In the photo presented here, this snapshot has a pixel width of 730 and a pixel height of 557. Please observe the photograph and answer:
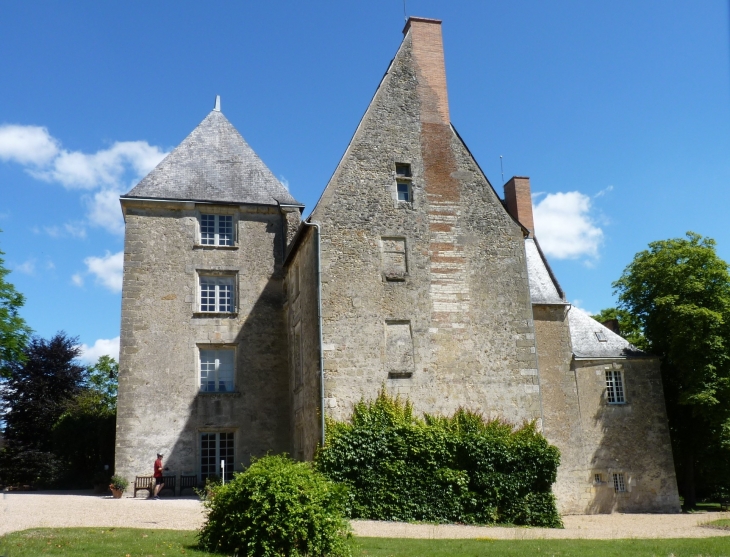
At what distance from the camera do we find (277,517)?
31.2ft

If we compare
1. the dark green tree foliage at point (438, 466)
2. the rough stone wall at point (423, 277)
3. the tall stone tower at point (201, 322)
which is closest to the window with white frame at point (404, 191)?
the rough stone wall at point (423, 277)

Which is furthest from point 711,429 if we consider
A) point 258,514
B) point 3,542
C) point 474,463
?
point 3,542

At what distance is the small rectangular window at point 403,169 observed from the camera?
62.6 feet

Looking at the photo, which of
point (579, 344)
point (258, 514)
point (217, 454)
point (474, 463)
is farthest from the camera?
point (579, 344)

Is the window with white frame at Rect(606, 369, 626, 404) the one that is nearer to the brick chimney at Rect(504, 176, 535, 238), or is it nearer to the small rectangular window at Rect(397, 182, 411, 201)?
the brick chimney at Rect(504, 176, 535, 238)

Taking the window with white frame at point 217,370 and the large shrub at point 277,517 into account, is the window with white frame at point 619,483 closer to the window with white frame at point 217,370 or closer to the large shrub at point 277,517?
the window with white frame at point 217,370

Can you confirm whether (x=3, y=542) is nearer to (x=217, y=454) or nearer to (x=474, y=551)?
(x=474, y=551)

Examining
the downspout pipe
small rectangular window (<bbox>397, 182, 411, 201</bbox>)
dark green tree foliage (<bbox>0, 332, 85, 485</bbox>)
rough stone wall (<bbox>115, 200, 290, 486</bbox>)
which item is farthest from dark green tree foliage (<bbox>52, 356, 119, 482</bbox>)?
small rectangular window (<bbox>397, 182, 411, 201</bbox>)

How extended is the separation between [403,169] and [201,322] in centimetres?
826

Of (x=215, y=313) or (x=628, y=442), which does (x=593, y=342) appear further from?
(x=215, y=313)

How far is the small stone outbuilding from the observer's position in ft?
58.0

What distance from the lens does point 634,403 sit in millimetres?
24016

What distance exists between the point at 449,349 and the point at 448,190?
15.2ft

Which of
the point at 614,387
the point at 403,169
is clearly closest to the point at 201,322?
the point at 403,169
